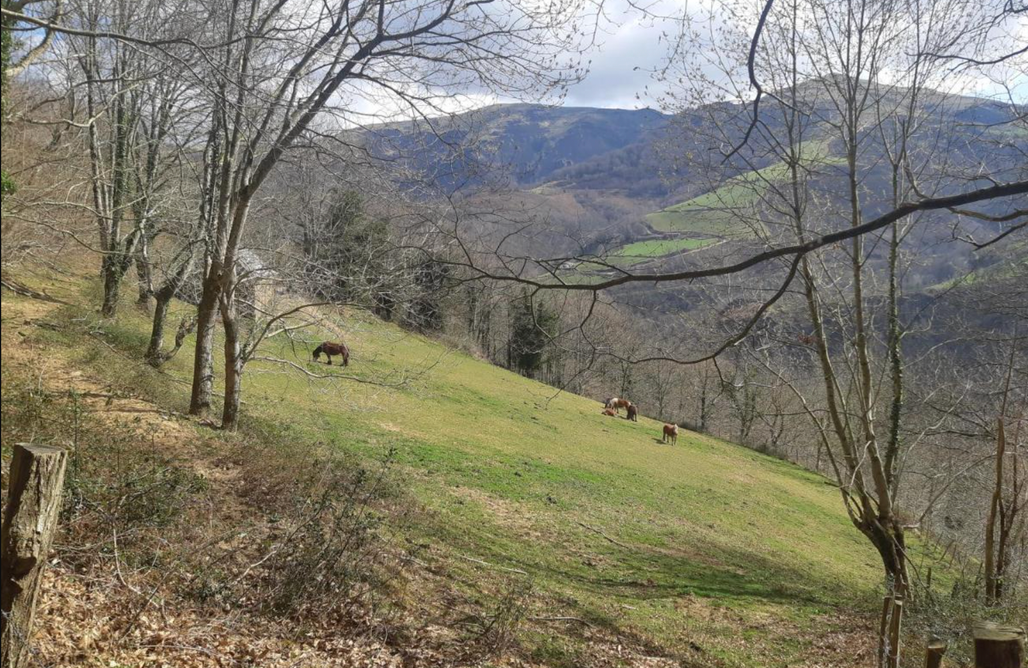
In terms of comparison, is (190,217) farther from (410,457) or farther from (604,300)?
(604,300)

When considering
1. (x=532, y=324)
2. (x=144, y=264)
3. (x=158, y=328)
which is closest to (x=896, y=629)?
(x=532, y=324)

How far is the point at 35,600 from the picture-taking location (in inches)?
135

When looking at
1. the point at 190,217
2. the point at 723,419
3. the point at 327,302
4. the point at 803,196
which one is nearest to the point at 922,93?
the point at 803,196

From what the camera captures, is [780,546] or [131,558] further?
[780,546]

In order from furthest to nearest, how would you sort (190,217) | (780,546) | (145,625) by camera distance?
(780,546) → (190,217) → (145,625)

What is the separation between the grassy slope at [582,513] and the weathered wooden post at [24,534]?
10.7 feet

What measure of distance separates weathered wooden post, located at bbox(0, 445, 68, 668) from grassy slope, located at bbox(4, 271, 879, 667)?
10.7 feet

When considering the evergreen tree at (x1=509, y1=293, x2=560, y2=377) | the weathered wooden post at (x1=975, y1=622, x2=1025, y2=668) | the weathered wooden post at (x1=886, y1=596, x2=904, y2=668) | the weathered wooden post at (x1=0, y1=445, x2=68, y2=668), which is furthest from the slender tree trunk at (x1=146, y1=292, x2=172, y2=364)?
the weathered wooden post at (x1=975, y1=622, x2=1025, y2=668)

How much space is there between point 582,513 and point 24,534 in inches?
509

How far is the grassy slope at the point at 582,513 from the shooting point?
974cm

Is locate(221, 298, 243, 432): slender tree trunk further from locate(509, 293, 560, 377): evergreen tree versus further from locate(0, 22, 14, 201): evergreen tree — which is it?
locate(509, 293, 560, 377): evergreen tree

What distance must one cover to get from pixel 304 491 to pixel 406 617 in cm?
303

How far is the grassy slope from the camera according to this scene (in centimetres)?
974

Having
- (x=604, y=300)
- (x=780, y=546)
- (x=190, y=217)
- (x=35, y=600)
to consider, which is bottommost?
(x=780, y=546)
